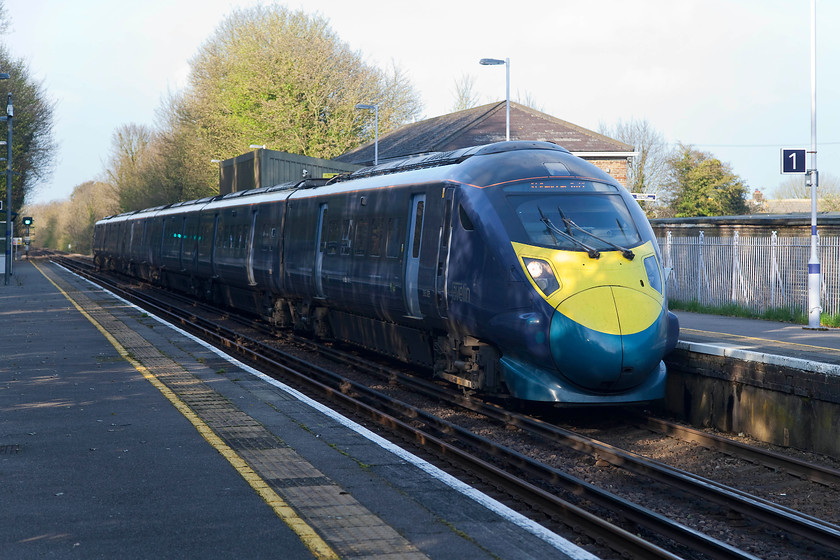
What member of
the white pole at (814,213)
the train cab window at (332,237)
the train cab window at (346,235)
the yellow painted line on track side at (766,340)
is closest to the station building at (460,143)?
the white pole at (814,213)

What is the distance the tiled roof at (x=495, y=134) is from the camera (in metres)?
35.6

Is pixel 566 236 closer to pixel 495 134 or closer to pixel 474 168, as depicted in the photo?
pixel 474 168

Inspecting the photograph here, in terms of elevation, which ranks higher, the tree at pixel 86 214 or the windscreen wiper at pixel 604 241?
the tree at pixel 86 214

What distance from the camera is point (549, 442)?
9727 mm

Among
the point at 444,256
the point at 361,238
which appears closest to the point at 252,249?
the point at 361,238

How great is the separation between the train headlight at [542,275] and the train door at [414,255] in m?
2.56

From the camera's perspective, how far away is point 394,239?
1321cm

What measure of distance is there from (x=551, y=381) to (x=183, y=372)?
618cm

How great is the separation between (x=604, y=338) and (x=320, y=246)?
795cm

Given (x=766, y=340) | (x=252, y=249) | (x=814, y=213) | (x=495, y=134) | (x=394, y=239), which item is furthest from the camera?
(x=495, y=134)

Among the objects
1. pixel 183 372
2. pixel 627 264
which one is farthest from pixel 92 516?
pixel 183 372

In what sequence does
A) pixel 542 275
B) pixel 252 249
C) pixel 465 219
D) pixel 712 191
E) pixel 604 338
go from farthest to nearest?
1. pixel 712 191
2. pixel 252 249
3. pixel 465 219
4. pixel 542 275
5. pixel 604 338

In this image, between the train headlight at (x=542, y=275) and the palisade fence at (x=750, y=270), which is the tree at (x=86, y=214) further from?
the train headlight at (x=542, y=275)

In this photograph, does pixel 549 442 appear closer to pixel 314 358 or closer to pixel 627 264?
pixel 627 264
